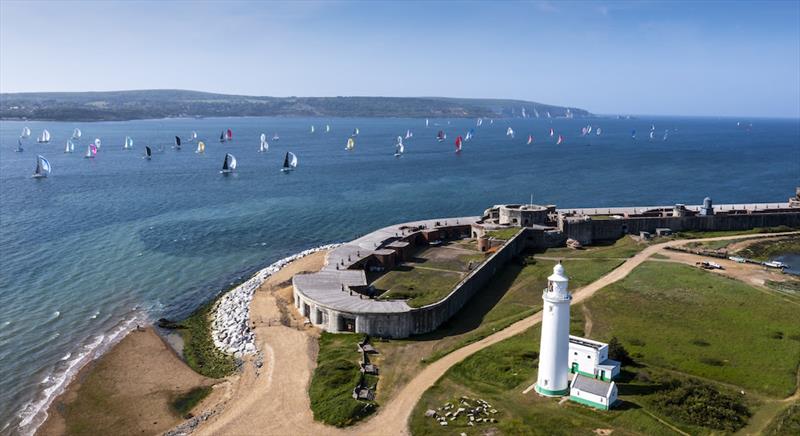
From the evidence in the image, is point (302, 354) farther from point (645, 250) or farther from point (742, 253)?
point (742, 253)

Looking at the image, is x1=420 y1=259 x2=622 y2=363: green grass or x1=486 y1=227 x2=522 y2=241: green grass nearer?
x1=420 y1=259 x2=622 y2=363: green grass

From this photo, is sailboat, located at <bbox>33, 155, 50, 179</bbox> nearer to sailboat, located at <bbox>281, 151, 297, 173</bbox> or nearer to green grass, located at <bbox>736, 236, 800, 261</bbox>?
Result: sailboat, located at <bbox>281, 151, 297, 173</bbox>

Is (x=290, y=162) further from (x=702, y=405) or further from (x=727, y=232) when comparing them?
(x=702, y=405)

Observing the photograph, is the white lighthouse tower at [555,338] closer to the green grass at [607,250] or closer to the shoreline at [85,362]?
the shoreline at [85,362]

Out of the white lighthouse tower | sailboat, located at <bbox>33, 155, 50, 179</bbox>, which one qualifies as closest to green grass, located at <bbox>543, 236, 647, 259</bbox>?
the white lighthouse tower

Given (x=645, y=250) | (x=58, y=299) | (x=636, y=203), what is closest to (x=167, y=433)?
(x=58, y=299)

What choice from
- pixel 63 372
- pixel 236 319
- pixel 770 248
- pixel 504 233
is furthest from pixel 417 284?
pixel 770 248
